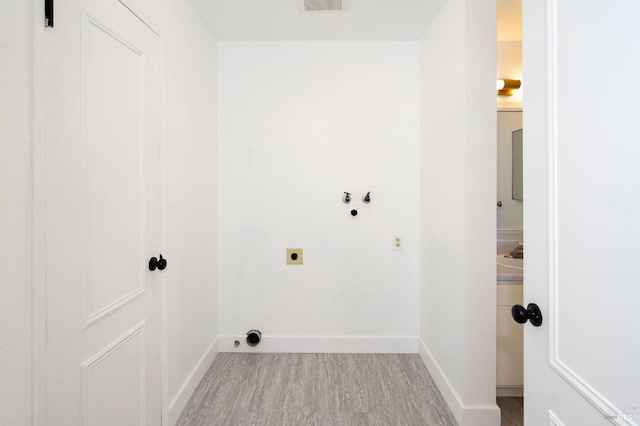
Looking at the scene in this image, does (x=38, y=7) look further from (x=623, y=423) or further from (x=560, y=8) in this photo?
(x=623, y=423)

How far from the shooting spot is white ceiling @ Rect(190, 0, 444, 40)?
204 centimetres

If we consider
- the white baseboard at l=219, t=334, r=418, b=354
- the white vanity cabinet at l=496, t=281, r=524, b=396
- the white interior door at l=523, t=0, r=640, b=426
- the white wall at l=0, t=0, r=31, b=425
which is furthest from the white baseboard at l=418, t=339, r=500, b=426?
the white wall at l=0, t=0, r=31, b=425

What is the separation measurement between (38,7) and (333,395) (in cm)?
231

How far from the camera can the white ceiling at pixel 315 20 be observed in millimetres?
2039

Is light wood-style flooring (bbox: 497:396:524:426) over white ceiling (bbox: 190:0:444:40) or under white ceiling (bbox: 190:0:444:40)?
under

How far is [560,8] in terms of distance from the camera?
31.6 inches

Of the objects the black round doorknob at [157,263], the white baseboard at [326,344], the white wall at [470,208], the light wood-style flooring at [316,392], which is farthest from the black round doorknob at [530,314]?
the white baseboard at [326,344]

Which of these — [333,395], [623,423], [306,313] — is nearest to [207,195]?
[306,313]

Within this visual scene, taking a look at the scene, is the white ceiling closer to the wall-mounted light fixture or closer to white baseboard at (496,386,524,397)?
the wall-mounted light fixture

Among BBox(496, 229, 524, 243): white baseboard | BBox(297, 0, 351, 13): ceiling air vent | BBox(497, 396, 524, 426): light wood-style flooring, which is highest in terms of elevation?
BBox(297, 0, 351, 13): ceiling air vent

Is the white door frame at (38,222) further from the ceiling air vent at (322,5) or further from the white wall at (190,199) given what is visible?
the ceiling air vent at (322,5)

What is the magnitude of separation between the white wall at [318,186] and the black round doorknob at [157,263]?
94cm

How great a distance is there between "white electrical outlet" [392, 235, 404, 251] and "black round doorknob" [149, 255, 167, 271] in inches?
67.4

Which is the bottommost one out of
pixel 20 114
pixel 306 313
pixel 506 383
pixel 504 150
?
pixel 506 383
